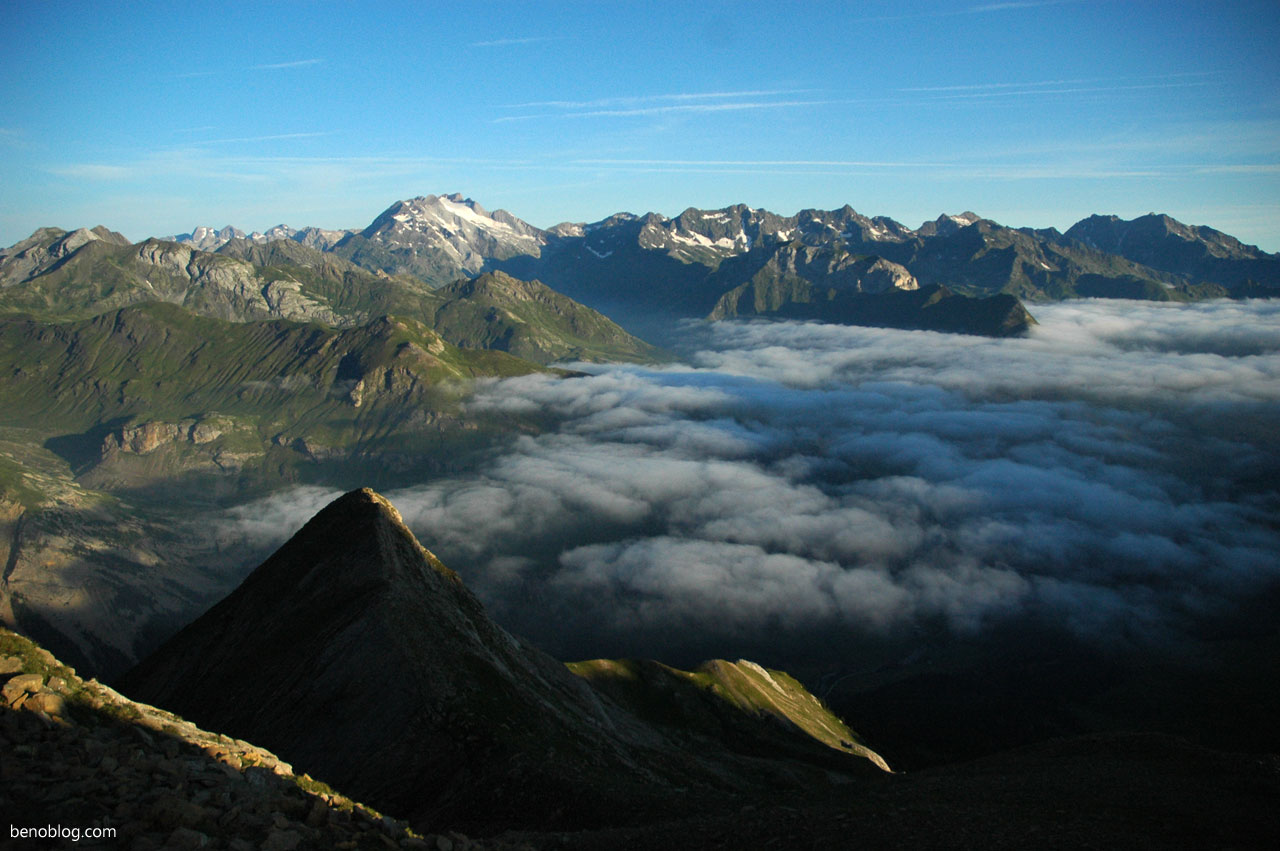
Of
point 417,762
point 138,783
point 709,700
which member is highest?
point 138,783

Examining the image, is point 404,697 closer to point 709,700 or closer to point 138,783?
point 138,783

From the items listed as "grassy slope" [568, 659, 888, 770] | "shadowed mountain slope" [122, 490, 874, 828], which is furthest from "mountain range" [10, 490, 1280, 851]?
"grassy slope" [568, 659, 888, 770]

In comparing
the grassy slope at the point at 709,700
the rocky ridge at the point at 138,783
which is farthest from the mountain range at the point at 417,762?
the grassy slope at the point at 709,700

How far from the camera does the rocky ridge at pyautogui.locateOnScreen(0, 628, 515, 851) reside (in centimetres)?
1980

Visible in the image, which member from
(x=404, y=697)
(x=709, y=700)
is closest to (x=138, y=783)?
(x=404, y=697)

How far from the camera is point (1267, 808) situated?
42906mm

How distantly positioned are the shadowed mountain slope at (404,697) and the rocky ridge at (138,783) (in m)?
19.8

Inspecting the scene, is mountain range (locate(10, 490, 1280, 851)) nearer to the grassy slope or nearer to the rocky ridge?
the rocky ridge

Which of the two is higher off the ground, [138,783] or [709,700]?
[138,783]

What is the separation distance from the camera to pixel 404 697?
54.2 metres

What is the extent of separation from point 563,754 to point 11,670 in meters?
36.3

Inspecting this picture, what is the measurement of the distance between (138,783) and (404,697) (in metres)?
34.0

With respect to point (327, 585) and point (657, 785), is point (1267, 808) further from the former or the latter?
point (327, 585)

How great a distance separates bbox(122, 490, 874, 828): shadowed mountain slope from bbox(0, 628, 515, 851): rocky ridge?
65.1 feet
